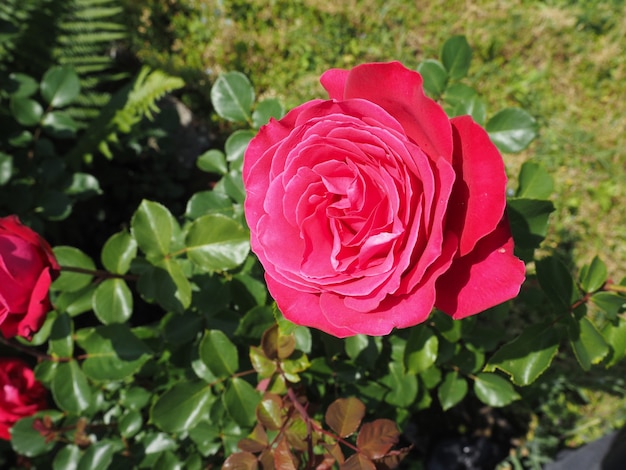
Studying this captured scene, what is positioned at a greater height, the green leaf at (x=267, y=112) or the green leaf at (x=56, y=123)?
the green leaf at (x=267, y=112)

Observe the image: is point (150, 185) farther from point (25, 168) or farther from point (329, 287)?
point (329, 287)

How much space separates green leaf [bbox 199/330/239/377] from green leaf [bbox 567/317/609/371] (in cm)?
63

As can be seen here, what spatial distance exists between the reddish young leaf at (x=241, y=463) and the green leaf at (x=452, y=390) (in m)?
0.54

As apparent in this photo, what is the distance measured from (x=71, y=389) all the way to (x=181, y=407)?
10.7 inches

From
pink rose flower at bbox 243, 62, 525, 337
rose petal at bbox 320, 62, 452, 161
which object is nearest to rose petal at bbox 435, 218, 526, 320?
pink rose flower at bbox 243, 62, 525, 337

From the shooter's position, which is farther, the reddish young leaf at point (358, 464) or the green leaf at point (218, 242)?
the green leaf at point (218, 242)

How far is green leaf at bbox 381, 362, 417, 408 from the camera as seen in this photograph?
1.19 metres

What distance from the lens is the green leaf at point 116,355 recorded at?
105cm

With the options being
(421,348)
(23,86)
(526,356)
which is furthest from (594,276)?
(23,86)

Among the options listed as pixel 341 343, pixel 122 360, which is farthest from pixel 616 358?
pixel 122 360

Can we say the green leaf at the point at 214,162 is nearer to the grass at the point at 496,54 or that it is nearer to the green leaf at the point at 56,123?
the green leaf at the point at 56,123

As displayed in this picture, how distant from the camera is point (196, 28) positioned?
3.16 metres

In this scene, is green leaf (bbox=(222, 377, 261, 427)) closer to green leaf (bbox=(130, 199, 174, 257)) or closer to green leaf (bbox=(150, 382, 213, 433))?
green leaf (bbox=(150, 382, 213, 433))

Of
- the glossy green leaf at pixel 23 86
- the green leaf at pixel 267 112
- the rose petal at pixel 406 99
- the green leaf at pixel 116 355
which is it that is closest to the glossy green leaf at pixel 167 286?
the green leaf at pixel 116 355
